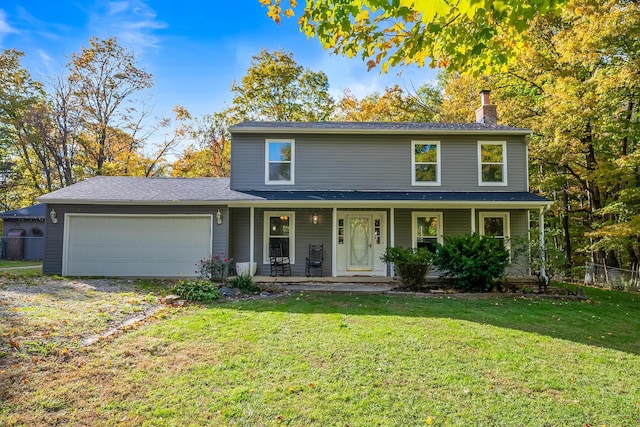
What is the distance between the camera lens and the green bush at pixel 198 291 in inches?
296

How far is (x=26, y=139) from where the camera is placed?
811 inches

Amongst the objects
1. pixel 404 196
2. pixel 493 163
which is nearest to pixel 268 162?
pixel 404 196

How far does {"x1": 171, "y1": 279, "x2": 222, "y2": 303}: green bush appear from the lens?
7523 millimetres

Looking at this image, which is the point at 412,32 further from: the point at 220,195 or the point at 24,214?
the point at 24,214

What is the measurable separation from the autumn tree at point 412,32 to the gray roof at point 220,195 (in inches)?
226

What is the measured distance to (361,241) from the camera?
37.2 feet

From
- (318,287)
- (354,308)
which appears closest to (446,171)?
(318,287)

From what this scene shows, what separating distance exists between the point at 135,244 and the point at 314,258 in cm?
544

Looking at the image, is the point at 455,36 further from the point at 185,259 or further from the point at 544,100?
the point at 544,100

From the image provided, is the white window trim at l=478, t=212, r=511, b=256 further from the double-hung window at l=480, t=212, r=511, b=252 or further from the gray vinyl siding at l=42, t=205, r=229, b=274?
the gray vinyl siding at l=42, t=205, r=229, b=274

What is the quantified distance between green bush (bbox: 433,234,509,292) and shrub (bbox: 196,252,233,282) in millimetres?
5806

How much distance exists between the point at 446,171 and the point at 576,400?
901 cm

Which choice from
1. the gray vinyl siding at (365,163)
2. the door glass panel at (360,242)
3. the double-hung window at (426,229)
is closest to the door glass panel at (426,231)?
the double-hung window at (426,229)

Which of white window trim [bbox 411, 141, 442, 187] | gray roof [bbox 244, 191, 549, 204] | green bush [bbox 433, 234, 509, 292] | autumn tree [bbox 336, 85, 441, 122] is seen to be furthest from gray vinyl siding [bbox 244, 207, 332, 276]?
autumn tree [bbox 336, 85, 441, 122]
